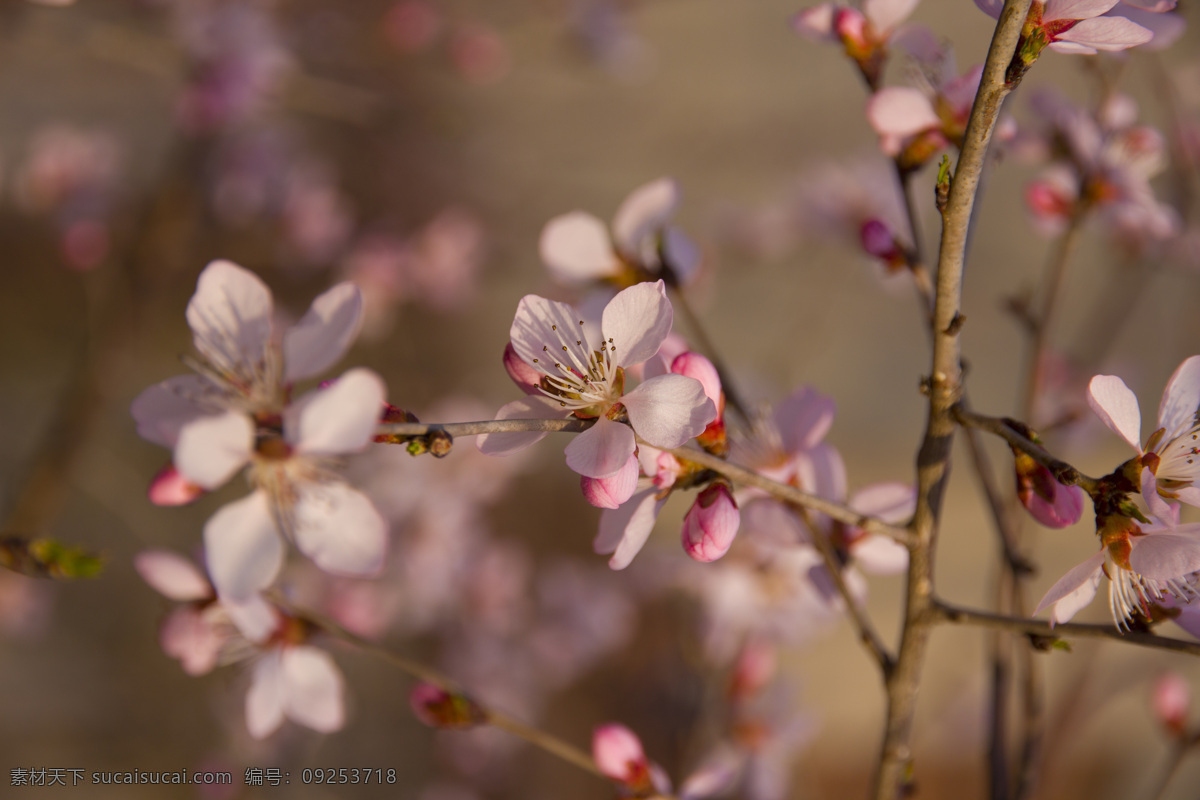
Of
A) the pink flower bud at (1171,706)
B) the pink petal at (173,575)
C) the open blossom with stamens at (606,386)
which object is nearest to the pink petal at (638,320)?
the open blossom with stamens at (606,386)

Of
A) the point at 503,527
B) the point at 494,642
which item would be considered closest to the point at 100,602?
the point at 503,527

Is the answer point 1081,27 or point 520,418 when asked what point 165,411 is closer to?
point 520,418

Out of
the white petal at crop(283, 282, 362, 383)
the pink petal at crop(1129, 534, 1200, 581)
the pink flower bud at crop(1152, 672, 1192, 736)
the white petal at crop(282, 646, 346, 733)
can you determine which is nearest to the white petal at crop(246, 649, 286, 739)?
the white petal at crop(282, 646, 346, 733)

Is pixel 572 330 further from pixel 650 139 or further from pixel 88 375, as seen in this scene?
pixel 650 139

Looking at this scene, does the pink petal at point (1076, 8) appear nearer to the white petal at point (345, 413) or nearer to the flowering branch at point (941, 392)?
the flowering branch at point (941, 392)

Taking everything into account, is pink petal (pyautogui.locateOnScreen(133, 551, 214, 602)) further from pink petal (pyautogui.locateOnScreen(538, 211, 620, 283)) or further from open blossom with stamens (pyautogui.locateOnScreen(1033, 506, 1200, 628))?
open blossom with stamens (pyautogui.locateOnScreen(1033, 506, 1200, 628))

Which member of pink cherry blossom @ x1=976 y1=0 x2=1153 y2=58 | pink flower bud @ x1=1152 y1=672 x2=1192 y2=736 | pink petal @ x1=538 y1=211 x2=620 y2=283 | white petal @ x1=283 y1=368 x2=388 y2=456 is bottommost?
pink flower bud @ x1=1152 y1=672 x2=1192 y2=736

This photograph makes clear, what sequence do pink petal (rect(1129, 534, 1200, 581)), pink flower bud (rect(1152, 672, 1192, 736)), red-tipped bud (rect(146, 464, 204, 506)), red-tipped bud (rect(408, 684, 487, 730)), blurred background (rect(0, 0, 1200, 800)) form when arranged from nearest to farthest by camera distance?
pink petal (rect(1129, 534, 1200, 581)) < red-tipped bud (rect(146, 464, 204, 506)) < red-tipped bud (rect(408, 684, 487, 730)) < pink flower bud (rect(1152, 672, 1192, 736)) < blurred background (rect(0, 0, 1200, 800))

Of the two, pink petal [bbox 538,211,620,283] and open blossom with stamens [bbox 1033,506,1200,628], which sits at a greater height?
pink petal [bbox 538,211,620,283]
